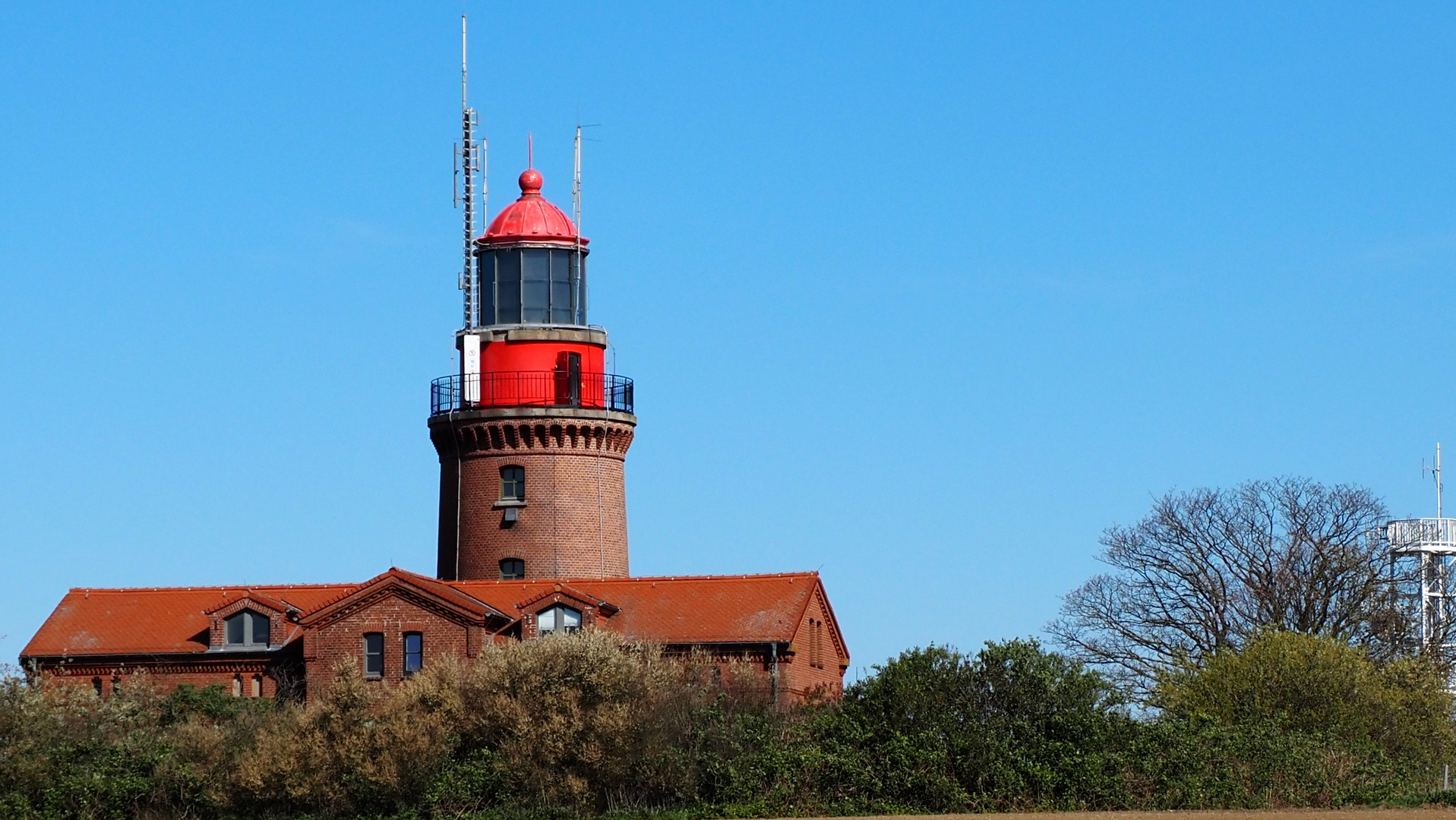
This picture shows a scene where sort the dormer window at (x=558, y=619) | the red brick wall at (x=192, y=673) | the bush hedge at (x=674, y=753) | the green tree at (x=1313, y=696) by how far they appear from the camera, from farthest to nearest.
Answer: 1. the red brick wall at (x=192, y=673)
2. the dormer window at (x=558, y=619)
3. the green tree at (x=1313, y=696)
4. the bush hedge at (x=674, y=753)

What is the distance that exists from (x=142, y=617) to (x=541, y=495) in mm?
10933

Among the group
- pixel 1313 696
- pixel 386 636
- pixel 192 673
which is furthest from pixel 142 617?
pixel 1313 696

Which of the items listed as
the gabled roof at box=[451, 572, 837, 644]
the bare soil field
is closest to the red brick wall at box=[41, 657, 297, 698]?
the gabled roof at box=[451, 572, 837, 644]

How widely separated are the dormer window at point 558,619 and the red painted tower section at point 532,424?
3.67 metres

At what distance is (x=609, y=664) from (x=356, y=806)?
224 inches

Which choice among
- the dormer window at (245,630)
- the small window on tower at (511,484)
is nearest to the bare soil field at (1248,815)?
the small window on tower at (511,484)

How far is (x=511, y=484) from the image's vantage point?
63.9m

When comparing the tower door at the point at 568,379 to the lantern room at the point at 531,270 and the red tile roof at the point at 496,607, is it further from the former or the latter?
the red tile roof at the point at 496,607

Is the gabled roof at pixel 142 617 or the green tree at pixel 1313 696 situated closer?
the green tree at pixel 1313 696

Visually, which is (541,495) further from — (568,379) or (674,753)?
(674,753)

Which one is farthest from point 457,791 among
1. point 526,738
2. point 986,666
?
point 986,666

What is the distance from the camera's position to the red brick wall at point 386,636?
58.9m

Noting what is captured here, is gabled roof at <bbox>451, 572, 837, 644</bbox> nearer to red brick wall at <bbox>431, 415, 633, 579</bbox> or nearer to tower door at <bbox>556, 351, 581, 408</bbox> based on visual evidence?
red brick wall at <bbox>431, 415, 633, 579</bbox>

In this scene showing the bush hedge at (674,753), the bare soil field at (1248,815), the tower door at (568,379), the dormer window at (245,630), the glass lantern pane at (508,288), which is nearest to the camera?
the bare soil field at (1248,815)
